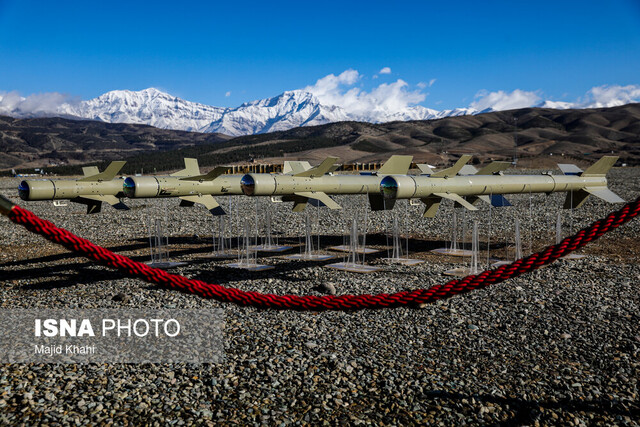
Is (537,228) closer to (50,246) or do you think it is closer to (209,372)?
(209,372)

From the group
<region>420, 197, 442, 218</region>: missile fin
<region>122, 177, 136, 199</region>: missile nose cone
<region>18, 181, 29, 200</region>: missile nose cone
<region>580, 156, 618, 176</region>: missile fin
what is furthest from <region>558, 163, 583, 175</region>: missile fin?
<region>18, 181, 29, 200</region>: missile nose cone

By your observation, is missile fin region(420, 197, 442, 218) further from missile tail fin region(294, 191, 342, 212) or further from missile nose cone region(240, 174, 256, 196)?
missile nose cone region(240, 174, 256, 196)

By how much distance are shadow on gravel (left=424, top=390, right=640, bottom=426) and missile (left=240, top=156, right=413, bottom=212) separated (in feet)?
20.3

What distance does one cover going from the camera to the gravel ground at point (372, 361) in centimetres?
482

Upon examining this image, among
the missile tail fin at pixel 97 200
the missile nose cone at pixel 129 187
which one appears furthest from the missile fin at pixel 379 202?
the missile tail fin at pixel 97 200

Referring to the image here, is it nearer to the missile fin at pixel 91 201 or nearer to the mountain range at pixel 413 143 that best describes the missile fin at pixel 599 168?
the missile fin at pixel 91 201

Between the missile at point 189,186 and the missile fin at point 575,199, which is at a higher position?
the missile at point 189,186

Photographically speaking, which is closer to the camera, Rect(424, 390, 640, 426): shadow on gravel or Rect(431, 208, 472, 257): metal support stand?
Rect(424, 390, 640, 426): shadow on gravel

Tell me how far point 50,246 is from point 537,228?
16598 mm

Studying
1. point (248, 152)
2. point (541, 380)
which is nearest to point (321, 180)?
point (541, 380)

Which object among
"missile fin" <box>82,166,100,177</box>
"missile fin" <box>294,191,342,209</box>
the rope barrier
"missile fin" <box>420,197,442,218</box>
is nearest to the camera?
the rope barrier

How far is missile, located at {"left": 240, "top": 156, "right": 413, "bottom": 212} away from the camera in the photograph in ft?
34.7

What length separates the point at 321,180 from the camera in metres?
11.5

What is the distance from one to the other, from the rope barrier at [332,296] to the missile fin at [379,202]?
8035mm
